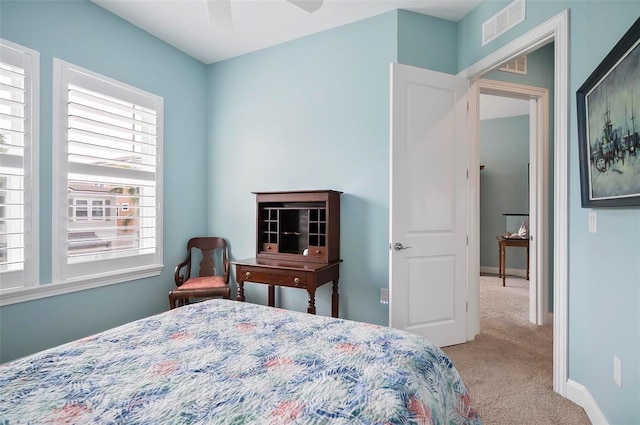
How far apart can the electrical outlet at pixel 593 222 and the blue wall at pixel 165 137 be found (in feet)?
11.4

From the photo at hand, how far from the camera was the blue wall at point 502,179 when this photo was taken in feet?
19.4

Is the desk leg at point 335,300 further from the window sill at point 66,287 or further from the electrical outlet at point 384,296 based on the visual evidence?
the window sill at point 66,287

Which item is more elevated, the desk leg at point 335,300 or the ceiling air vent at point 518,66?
the ceiling air vent at point 518,66

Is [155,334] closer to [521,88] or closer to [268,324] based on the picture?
[268,324]

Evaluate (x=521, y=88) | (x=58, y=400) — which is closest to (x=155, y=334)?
(x=58, y=400)


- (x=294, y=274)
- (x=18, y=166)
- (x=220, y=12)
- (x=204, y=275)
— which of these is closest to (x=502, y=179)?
(x=294, y=274)

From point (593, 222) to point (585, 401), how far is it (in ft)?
3.44

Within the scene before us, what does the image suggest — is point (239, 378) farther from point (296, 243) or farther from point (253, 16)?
point (253, 16)

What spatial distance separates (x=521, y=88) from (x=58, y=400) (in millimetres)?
4077

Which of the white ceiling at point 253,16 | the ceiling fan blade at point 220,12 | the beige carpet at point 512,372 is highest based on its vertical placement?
the white ceiling at point 253,16

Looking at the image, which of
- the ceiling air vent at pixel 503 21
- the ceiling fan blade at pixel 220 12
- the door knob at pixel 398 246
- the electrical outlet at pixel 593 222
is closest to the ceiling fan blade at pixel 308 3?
the ceiling fan blade at pixel 220 12

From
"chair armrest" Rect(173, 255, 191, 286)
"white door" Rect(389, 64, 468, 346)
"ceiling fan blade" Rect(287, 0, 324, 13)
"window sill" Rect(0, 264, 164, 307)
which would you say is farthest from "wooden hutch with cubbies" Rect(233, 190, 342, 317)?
"ceiling fan blade" Rect(287, 0, 324, 13)

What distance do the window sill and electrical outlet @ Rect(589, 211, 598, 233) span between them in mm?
3469

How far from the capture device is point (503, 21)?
246 centimetres
